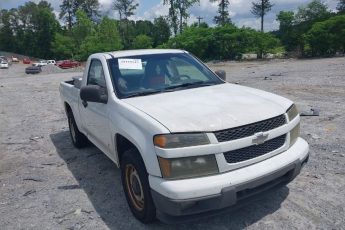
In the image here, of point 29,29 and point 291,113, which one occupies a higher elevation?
point 29,29

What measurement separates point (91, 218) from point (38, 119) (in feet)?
22.2

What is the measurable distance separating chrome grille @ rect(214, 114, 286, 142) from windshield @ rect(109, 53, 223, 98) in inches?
54.2

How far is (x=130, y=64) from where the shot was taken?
4.72 m

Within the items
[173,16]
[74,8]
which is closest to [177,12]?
[173,16]

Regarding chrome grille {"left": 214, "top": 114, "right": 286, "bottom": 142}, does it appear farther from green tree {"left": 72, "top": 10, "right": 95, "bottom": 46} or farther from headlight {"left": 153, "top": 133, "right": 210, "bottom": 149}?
green tree {"left": 72, "top": 10, "right": 95, "bottom": 46}

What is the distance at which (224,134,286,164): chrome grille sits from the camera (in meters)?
3.25

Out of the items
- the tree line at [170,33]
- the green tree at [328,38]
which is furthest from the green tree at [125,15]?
the green tree at [328,38]

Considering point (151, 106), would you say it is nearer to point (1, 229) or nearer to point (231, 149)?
point (231, 149)

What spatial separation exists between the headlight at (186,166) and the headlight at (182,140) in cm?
12

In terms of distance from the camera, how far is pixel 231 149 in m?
3.20

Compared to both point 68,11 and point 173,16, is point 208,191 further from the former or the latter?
point 68,11

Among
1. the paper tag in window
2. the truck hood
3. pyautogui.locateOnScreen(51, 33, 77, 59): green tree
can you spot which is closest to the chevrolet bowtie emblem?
the truck hood

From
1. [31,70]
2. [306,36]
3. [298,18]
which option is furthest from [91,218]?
[298,18]

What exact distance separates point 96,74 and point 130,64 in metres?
0.72
